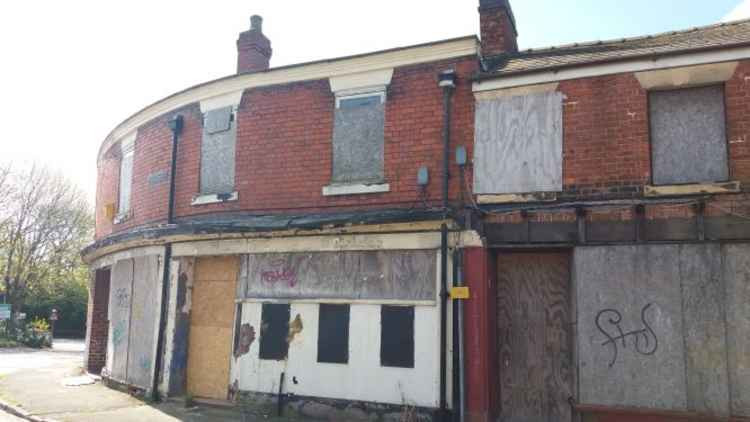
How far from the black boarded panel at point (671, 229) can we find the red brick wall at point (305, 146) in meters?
2.78

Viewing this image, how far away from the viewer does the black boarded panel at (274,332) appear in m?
10.2

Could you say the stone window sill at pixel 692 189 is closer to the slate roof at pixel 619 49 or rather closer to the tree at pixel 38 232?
the slate roof at pixel 619 49

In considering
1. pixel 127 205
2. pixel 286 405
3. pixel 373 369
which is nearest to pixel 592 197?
pixel 373 369

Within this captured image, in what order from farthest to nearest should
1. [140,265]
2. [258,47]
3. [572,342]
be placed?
1. [258,47]
2. [140,265]
3. [572,342]

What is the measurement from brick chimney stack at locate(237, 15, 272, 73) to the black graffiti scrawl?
9.03 m

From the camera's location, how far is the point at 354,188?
10094mm

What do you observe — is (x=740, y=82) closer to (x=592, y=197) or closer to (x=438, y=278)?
(x=592, y=197)

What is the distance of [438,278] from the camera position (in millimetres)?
9141

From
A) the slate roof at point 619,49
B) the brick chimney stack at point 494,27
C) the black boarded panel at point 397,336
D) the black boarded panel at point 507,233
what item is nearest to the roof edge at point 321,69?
the slate roof at point 619,49

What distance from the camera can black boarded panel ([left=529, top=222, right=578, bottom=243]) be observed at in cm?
856

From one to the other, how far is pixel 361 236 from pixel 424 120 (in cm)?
216

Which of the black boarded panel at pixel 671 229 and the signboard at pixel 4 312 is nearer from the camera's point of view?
the black boarded panel at pixel 671 229

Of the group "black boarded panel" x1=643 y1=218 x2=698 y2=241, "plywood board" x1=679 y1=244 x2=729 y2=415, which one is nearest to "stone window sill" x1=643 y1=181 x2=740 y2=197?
"black boarded panel" x1=643 y1=218 x2=698 y2=241

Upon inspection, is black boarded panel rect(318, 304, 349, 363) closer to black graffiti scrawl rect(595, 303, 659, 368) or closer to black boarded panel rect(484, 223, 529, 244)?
black boarded panel rect(484, 223, 529, 244)
